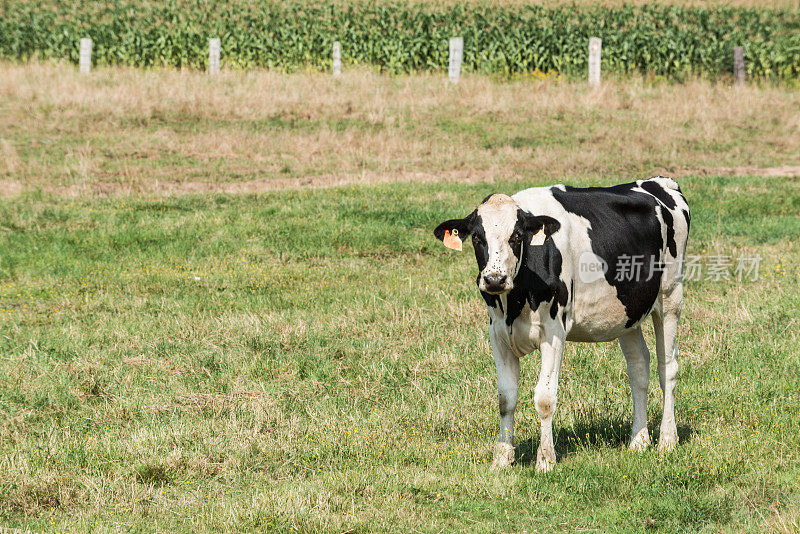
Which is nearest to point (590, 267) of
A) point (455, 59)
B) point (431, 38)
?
point (455, 59)

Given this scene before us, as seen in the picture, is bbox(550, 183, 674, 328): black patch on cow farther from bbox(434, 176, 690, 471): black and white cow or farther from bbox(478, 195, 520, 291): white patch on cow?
bbox(478, 195, 520, 291): white patch on cow

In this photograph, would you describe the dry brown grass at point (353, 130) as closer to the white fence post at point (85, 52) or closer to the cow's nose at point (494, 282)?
the white fence post at point (85, 52)

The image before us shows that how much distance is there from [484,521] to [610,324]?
1.97 metres

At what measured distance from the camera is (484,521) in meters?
6.03

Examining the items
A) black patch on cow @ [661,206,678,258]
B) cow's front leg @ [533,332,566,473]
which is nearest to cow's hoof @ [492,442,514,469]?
cow's front leg @ [533,332,566,473]

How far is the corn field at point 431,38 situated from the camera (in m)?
A: 33.6

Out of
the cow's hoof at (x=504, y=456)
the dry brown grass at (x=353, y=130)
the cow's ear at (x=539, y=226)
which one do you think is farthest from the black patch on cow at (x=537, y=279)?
the dry brown grass at (x=353, y=130)

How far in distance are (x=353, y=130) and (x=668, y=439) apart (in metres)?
17.5

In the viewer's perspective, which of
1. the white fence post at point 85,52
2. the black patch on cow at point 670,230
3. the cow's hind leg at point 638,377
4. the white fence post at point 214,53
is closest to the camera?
the cow's hind leg at point 638,377

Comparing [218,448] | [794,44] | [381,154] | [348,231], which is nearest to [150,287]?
[348,231]

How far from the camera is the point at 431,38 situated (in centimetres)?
3462

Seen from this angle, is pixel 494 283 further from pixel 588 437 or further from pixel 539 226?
pixel 588 437

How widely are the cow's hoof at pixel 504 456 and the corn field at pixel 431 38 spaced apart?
26.6m

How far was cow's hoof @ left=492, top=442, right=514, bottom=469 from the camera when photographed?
270 inches
